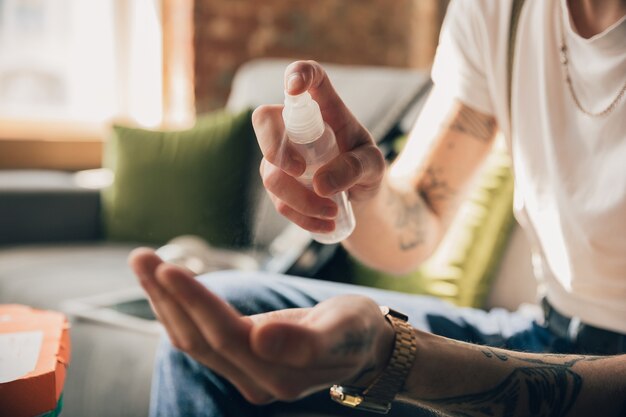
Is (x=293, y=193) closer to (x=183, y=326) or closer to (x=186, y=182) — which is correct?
(x=183, y=326)

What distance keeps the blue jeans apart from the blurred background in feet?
6.02

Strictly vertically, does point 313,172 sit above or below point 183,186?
above

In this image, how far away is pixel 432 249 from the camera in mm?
957

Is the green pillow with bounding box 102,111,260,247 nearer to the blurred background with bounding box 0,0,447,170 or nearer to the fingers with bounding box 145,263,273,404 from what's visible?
the blurred background with bounding box 0,0,447,170

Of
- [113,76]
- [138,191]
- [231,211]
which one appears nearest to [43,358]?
[231,211]

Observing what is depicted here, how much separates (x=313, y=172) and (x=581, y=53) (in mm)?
379

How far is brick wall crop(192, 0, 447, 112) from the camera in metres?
2.52

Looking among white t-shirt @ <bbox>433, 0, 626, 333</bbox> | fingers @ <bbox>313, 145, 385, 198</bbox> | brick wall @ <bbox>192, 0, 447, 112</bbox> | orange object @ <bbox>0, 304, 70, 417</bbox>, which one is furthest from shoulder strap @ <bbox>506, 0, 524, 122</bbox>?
brick wall @ <bbox>192, 0, 447, 112</bbox>

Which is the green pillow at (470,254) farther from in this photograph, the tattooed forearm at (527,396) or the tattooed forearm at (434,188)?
the tattooed forearm at (527,396)

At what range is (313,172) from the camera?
2.07 ft

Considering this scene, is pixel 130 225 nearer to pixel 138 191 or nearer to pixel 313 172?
pixel 138 191

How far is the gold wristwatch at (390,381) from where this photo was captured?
527 millimetres

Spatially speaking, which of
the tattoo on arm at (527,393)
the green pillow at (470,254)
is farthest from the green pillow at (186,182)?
the tattoo on arm at (527,393)

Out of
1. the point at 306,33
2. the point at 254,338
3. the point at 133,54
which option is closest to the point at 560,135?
the point at 254,338
